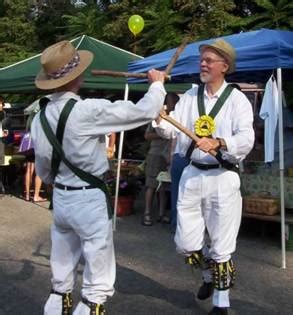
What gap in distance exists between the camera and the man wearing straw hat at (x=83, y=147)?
317cm

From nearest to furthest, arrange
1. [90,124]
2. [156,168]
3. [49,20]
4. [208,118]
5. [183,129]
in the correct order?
1. [90,124]
2. [183,129]
3. [208,118]
4. [156,168]
5. [49,20]

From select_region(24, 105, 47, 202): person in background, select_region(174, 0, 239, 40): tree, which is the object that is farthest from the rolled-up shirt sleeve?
select_region(174, 0, 239, 40): tree

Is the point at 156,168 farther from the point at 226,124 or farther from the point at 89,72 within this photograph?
the point at 226,124

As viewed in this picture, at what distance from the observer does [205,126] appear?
401cm

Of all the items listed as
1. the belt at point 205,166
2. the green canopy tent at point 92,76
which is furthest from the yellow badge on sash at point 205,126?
the green canopy tent at point 92,76

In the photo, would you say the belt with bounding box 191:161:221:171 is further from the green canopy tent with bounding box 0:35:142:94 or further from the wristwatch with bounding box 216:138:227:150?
the green canopy tent with bounding box 0:35:142:94

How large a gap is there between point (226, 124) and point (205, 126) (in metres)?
0.14

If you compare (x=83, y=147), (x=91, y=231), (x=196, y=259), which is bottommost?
(x=196, y=259)

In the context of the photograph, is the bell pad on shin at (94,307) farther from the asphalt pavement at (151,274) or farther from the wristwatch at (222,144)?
the wristwatch at (222,144)

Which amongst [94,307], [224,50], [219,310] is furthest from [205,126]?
[94,307]

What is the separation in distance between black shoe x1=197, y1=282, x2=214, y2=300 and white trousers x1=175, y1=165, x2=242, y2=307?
366 mm

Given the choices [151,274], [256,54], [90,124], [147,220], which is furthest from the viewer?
[147,220]

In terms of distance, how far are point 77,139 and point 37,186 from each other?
6.75 metres

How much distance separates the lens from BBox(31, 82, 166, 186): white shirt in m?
3.15
